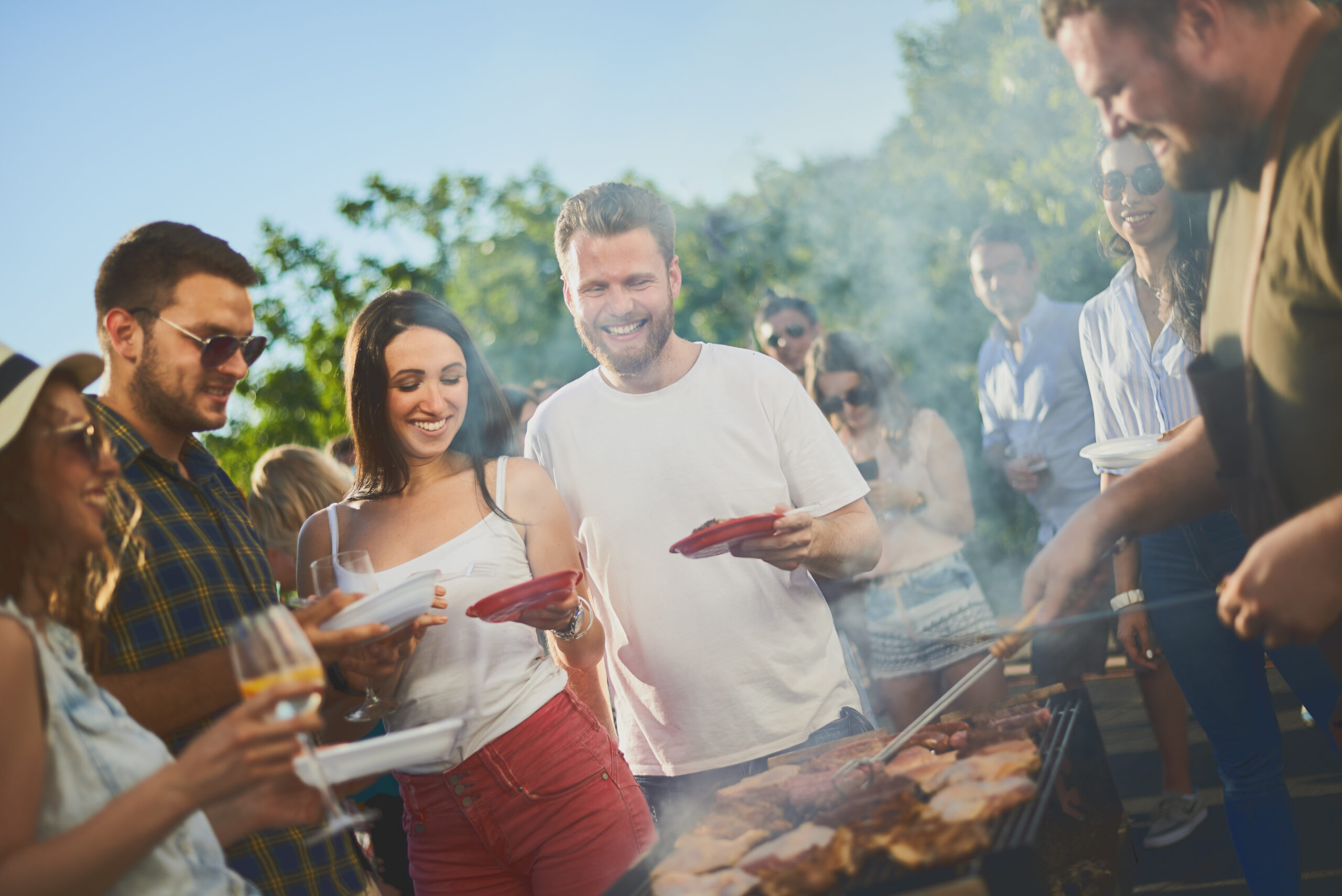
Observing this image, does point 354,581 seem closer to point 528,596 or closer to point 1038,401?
point 528,596

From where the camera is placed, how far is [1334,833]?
12.3ft

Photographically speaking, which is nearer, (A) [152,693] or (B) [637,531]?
(A) [152,693]

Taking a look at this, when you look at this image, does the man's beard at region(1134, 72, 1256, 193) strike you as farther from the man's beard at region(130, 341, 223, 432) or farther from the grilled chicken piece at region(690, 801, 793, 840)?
the man's beard at region(130, 341, 223, 432)

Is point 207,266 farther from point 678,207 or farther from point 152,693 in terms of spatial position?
point 678,207

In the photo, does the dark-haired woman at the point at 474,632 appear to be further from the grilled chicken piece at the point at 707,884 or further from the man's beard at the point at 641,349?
the grilled chicken piece at the point at 707,884

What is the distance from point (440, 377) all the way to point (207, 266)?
694 mm

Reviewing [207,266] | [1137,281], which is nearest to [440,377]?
[207,266]

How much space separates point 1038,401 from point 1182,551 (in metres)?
1.56

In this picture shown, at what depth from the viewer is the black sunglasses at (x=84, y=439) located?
155 cm

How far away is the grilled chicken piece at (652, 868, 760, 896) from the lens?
1851 mm

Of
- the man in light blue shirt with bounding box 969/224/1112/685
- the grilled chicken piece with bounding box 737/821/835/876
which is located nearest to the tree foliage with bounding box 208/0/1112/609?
the man in light blue shirt with bounding box 969/224/1112/685

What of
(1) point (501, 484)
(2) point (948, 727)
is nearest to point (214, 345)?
(1) point (501, 484)

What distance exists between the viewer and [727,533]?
7.35 ft

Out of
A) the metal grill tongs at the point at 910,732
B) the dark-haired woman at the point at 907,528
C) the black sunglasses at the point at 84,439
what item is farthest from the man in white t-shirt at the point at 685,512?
the black sunglasses at the point at 84,439
